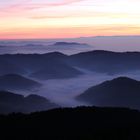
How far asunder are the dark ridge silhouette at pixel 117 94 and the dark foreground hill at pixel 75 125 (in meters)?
62.8

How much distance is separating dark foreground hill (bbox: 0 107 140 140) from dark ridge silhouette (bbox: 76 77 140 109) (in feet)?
206

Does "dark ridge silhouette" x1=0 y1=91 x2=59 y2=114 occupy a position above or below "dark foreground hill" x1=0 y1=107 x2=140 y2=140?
below

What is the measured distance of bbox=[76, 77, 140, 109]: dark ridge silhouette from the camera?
4493 inches

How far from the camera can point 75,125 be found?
138 feet

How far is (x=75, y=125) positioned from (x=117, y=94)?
79.2 m

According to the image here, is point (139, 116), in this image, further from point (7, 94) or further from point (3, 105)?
point (7, 94)

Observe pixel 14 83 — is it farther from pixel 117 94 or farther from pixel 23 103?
pixel 23 103

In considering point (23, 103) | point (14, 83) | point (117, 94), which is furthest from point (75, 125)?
point (14, 83)

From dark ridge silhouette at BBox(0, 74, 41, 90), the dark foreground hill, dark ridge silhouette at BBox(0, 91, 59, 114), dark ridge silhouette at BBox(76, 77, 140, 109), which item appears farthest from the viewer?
dark ridge silhouette at BBox(0, 74, 41, 90)

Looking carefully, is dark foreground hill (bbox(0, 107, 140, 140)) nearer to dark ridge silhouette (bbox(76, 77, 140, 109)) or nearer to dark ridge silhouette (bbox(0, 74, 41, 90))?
dark ridge silhouette (bbox(76, 77, 140, 109))

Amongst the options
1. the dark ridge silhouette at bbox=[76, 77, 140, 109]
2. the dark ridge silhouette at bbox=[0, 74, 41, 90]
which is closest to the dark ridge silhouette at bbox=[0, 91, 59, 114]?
the dark ridge silhouette at bbox=[76, 77, 140, 109]

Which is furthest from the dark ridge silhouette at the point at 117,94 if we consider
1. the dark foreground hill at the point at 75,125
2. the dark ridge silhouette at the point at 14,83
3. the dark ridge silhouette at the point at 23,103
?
the dark foreground hill at the point at 75,125

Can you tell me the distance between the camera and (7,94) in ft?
355

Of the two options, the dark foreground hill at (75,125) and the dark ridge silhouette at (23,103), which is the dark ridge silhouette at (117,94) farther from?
the dark foreground hill at (75,125)
